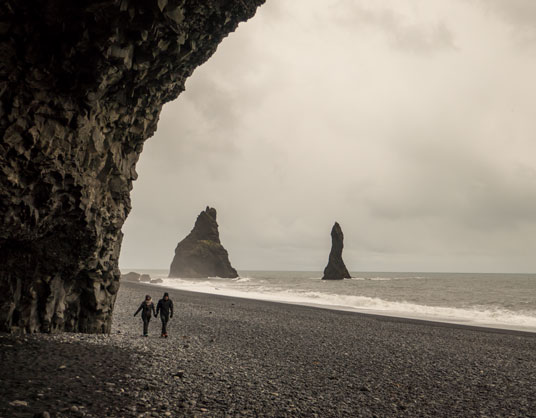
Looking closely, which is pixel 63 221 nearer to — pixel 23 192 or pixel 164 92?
pixel 23 192

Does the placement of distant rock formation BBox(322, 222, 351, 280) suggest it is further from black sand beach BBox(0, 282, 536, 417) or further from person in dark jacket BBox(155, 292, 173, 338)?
person in dark jacket BBox(155, 292, 173, 338)

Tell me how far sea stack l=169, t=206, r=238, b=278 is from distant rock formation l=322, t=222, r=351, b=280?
133ft

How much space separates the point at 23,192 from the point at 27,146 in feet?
4.44

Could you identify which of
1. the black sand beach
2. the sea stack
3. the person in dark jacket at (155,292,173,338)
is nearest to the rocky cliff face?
the black sand beach

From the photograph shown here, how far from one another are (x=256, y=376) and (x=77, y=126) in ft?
31.5

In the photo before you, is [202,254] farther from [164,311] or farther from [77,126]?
[77,126]

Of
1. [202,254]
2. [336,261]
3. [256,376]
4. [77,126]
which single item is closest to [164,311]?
[256,376]

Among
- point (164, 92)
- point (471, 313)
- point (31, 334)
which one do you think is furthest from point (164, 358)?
point (471, 313)

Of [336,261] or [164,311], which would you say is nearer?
[164,311]

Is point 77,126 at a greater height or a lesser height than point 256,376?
greater

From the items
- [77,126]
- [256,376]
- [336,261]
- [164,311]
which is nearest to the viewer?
[77,126]

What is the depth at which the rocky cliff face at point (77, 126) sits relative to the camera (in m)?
8.60

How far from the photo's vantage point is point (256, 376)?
10.9m

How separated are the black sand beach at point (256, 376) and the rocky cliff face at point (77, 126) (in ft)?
6.83
